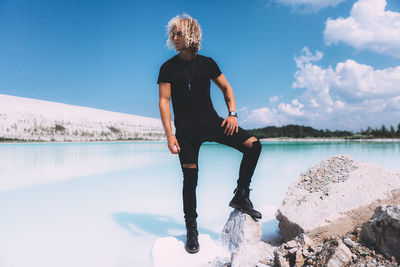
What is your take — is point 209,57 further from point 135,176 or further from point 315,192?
point 135,176

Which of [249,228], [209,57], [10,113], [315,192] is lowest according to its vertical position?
[249,228]

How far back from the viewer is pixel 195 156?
257 cm

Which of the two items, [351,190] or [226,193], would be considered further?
[226,193]

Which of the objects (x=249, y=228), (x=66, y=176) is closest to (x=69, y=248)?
(x=249, y=228)

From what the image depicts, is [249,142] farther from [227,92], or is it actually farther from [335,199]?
[335,199]

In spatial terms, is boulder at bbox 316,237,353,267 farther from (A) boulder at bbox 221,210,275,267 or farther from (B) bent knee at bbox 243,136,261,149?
(B) bent knee at bbox 243,136,261,149

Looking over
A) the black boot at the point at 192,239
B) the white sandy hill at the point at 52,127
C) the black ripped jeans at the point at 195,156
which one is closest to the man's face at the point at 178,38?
the black ripped jeans at the point at 195,156

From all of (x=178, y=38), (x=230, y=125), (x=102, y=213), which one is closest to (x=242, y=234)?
(x=230, y=125)

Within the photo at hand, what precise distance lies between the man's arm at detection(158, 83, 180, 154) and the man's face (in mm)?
380

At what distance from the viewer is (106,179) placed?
768 cm

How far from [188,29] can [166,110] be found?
79 cm

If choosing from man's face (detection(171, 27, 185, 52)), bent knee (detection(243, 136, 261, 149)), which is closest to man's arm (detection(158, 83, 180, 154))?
man's face (detection(171, 27, 185, 52))

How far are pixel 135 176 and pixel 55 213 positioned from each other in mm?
3719

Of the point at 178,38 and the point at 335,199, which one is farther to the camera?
the point at 335,199
